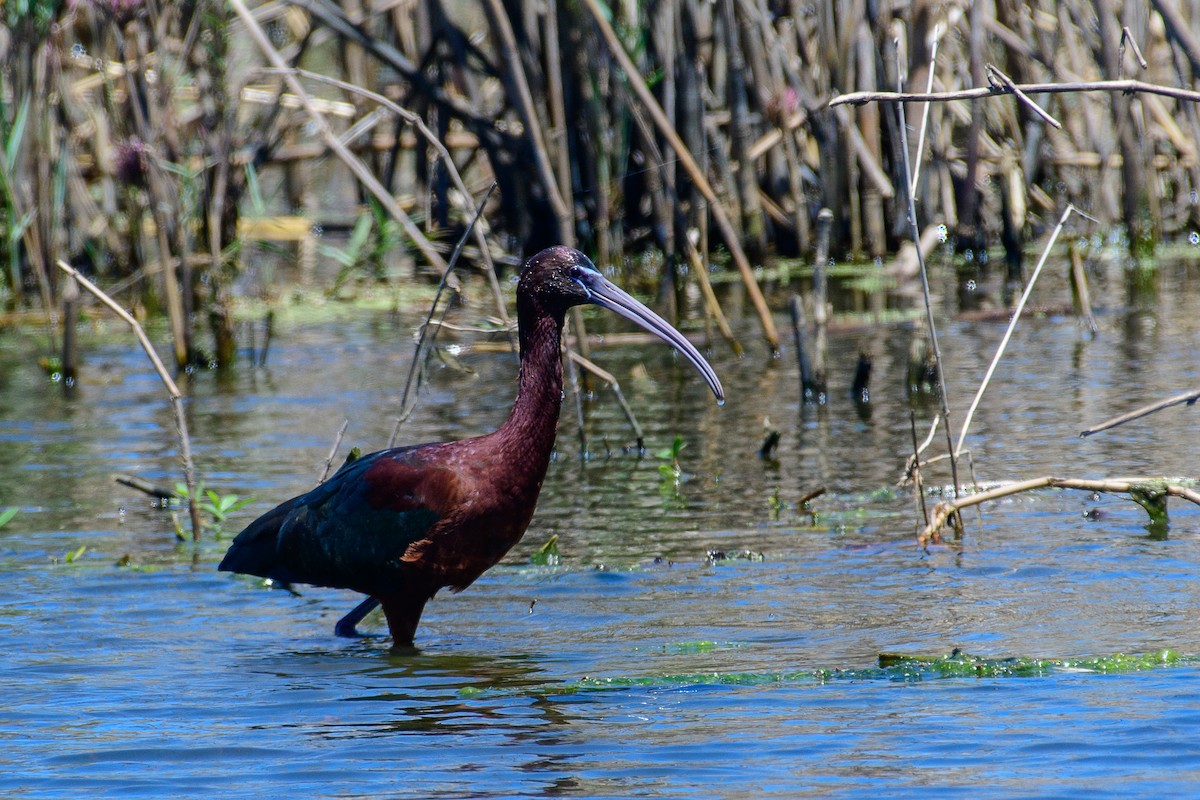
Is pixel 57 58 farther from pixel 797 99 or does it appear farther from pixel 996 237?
pixel 996 237

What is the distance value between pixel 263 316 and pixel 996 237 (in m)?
5.89

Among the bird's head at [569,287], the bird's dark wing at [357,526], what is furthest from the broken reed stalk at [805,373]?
the bird's dark wing at [357,526]

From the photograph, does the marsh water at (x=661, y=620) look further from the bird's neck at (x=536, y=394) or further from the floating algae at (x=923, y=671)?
the bird's neck at (x=536, y=394)

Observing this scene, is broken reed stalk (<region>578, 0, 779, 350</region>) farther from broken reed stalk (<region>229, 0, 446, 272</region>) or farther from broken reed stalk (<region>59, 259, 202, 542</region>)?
broken reed stalk (<region>59, 259, 202, 542</region>)

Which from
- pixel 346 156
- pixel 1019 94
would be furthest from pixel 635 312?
pixel 346 156

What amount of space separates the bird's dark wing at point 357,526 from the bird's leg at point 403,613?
5 centimetres

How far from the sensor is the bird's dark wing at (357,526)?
16.5ft

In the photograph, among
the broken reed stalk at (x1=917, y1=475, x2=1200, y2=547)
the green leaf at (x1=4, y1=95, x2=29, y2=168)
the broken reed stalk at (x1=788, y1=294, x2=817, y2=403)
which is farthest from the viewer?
the green leaf at (x1=4, y1=95, x2=29, y2=168)

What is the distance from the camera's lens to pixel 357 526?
16.9 ft

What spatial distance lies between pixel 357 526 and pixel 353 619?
391 mm

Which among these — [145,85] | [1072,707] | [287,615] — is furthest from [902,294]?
[1072,707]

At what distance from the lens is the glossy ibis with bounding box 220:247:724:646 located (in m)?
4.99

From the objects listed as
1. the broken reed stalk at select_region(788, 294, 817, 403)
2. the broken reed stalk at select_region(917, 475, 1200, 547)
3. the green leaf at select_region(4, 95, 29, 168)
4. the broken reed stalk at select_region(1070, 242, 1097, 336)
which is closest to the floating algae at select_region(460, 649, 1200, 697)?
the broken reed stalk at select_region(917, 475, 1200, 547)

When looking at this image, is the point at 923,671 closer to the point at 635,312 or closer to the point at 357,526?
the point at 635,312
